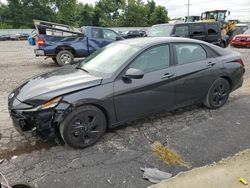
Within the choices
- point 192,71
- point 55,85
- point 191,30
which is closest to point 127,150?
point 55,85

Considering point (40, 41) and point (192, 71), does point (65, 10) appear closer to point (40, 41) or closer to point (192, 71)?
point (40, 41)

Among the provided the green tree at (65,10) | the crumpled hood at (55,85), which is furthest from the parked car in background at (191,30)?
the green tree at (65,10)

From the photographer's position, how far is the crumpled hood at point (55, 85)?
3598 millimetres

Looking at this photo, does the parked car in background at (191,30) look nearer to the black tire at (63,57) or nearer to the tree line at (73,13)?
the black tire at (63,57)

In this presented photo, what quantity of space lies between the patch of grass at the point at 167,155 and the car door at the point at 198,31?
32.4 feet

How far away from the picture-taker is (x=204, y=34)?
13.2 m

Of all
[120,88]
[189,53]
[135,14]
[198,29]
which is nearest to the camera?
[120,88]

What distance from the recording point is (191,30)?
1262cm

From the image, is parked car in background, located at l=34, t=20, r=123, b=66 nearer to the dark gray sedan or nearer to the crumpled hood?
the dark gray sedan

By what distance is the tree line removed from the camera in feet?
202

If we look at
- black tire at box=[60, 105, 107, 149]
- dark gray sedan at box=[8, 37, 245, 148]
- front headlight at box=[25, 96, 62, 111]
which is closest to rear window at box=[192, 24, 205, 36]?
dark gray sedan at box=[8, 37, 245, 148]

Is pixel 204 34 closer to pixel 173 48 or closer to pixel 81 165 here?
pixel 173 48

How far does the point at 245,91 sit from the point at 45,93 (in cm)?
509

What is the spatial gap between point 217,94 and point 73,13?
222 feet
